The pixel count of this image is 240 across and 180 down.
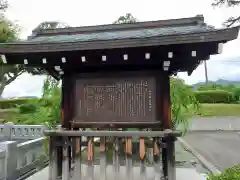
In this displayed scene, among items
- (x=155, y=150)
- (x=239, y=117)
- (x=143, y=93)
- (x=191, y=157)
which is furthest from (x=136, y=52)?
(x=239, y=117)

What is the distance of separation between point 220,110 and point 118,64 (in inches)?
587

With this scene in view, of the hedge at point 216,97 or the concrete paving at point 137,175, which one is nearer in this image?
the concrete paving at point 137,175

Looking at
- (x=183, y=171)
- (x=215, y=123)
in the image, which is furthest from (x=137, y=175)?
(x=215, y=123)

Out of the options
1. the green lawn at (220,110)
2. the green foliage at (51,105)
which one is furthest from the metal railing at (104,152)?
the green lawn at (220,110)

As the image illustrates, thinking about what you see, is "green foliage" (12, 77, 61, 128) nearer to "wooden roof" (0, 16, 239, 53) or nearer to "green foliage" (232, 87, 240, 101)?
"wooden roof" (0, 16, 239, 53)

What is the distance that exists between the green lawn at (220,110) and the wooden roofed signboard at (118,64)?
41.2 feet

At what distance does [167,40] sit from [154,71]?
0.92 meters

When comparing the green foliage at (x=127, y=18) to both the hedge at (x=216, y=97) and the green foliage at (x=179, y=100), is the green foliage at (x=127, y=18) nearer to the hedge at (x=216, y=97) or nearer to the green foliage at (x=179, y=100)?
the green foliage at (x=179, y=100)

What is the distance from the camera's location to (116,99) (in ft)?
15.7

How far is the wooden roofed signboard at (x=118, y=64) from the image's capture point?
414 cm

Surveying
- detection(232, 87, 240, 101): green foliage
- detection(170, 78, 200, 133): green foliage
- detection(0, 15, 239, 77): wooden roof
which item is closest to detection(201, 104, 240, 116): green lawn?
detection(232, 87, 240, 101): green foliage

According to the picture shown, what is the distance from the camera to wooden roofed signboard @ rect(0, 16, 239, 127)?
414 centimetres

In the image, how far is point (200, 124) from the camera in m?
15.9

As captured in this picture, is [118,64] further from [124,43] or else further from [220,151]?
[220,151]
